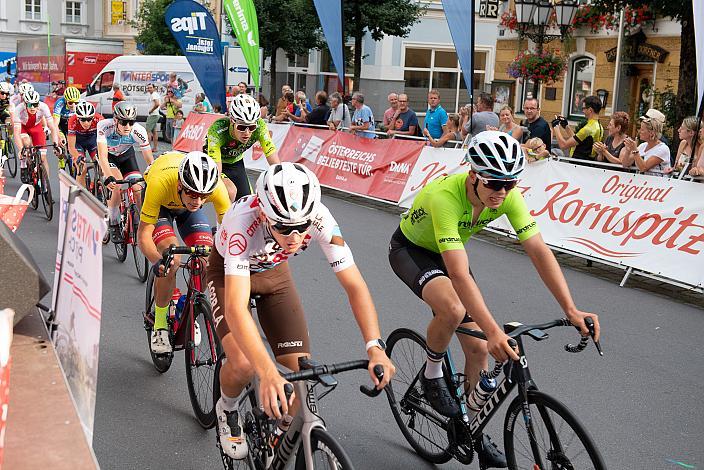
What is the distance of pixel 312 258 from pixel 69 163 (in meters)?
4.96

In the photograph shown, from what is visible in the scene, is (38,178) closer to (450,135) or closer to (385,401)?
(450,135)

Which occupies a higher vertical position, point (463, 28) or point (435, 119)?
point (463, 28)

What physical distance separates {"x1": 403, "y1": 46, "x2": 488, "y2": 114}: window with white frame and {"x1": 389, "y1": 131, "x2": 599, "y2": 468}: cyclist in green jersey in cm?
3651

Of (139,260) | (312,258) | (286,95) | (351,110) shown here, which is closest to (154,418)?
(139,260)

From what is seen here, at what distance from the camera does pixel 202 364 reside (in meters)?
5.21

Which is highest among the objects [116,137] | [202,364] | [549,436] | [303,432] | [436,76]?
[436,76]

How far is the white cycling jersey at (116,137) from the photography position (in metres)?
10.1

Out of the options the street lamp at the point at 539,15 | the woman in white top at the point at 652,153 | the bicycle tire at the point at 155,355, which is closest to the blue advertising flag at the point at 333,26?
the street lamp at the point at 539,15

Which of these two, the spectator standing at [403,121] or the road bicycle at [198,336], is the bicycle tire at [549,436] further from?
the spectator standing at [403,121]

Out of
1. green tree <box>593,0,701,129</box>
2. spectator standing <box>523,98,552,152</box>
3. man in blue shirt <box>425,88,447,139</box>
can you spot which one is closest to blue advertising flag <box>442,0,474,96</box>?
spectator standing <box>523,98,552,152</box>

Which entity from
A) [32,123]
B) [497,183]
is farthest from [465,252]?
[32,123]

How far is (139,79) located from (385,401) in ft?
89.3

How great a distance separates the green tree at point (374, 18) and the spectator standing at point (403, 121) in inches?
530

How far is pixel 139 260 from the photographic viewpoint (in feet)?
29.5
